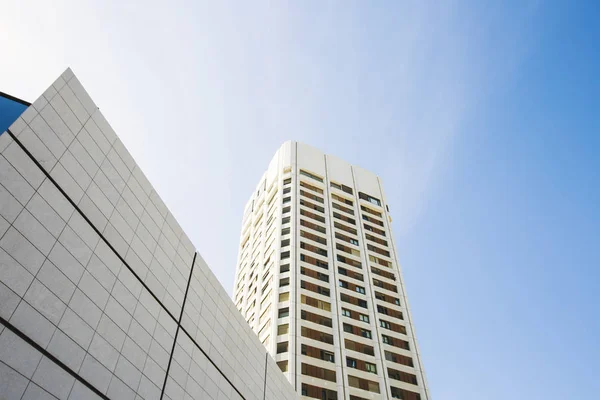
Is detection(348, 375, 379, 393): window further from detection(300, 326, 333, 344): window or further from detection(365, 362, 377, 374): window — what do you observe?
detection(300, 326, 333, 344): window

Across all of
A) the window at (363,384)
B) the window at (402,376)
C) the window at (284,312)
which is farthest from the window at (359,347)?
the window at (284,312)

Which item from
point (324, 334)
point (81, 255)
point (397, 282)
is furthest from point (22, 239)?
point (397, 282)

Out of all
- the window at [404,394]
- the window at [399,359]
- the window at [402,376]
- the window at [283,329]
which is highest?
the window at [283,329]

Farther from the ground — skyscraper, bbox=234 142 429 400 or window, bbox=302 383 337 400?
skyscraper, bbox=234 142 429 400

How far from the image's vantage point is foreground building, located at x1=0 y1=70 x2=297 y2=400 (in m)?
10.3

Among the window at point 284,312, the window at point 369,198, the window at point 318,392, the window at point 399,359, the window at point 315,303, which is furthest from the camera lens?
the window at point 369,198

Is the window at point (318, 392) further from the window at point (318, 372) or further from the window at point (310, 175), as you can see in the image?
the window at point (310, 175)

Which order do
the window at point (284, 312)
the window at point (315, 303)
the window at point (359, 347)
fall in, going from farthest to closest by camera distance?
the window at point (315, 303)
the window at point (284, 312)
the window at point (359, 347)

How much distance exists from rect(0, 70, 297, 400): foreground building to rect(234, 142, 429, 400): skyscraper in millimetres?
21680

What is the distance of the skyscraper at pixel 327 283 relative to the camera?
38031 mm

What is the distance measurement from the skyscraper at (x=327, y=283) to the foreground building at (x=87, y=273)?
2168 centimetres

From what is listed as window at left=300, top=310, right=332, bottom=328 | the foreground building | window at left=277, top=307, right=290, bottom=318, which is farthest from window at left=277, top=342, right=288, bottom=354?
the foreground building

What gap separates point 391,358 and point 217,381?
91.1ft

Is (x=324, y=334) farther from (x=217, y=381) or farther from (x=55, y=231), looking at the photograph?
(x=55, y=231)
